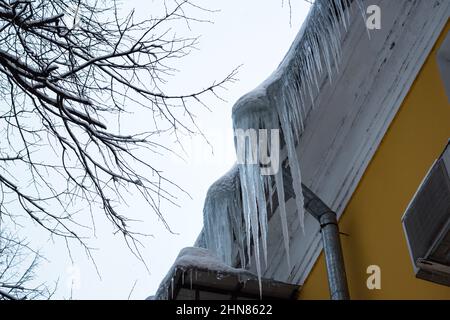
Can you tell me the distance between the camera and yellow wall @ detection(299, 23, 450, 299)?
3059 mm

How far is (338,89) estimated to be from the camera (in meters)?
3.83

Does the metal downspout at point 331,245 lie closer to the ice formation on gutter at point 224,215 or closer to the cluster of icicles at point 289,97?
the cluster of icicles at point 289,97

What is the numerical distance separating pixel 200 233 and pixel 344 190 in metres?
1.38

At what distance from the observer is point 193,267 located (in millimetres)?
3855

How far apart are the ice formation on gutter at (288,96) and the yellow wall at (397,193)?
0.34 m

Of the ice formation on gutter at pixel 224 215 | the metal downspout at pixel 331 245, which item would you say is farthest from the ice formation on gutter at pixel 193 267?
the metal downspout at pixel 331 245

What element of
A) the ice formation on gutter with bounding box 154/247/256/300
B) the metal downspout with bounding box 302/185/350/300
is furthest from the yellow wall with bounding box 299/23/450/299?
the ice formation on gutter with bounding box 154/247/256/300

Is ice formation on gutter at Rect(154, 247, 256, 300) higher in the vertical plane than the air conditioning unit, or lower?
higher

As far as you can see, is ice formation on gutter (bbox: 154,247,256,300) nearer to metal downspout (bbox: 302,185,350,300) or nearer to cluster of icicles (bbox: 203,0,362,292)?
cluster of icicles (bbox: 203,0,362,292)

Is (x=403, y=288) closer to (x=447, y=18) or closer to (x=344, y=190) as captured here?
(x=344, y=190)

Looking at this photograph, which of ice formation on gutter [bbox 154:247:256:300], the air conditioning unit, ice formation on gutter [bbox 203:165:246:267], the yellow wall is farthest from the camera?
ice formation on gutter [bbox 203:165:246:267]

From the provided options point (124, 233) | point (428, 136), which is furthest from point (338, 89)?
point (124, 233)

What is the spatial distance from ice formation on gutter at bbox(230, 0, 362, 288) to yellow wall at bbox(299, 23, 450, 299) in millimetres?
337

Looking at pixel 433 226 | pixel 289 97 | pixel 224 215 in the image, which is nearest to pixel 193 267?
pixel 224 215
